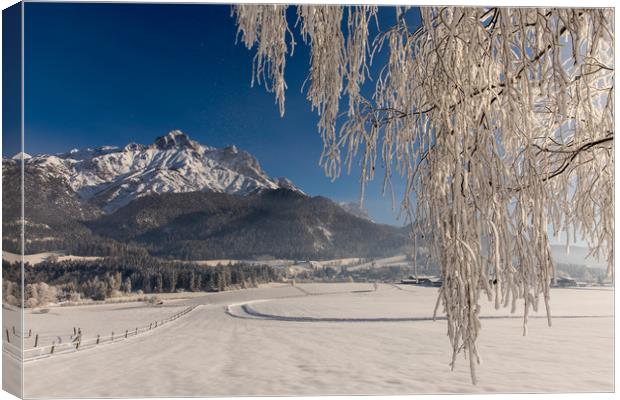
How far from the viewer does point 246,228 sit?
11.8ft

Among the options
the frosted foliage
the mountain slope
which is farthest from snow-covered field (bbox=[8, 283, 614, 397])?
the frosted foliage

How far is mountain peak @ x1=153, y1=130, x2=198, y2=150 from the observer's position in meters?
3.51

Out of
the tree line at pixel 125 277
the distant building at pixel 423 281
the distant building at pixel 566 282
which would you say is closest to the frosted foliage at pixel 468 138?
the distant building at pixel 423 281

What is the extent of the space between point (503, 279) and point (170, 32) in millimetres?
2578

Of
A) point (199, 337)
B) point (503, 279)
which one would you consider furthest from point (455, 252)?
point (199, 337)

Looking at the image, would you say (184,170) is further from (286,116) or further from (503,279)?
(503,279)

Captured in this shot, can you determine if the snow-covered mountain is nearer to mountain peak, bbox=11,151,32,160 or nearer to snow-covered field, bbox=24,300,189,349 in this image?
mountain peak, bbox=11,151,32,160

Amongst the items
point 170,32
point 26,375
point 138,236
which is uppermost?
point 170,32

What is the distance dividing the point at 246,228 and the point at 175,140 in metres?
0.68

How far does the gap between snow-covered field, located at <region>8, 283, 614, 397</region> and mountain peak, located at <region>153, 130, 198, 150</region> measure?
0.92 m

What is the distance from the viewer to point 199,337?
3330mm

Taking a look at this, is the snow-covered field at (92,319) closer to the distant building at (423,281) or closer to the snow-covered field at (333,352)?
the snow-covered field at (333,352)

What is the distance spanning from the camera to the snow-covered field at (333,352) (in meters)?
3.18

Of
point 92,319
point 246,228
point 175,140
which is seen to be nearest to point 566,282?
point 246,228
